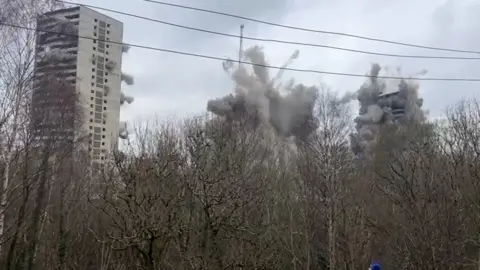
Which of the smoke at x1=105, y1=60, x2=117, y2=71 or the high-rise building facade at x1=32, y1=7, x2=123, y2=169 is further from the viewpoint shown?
the smoke at x1=105, y1=60, x2=117, y2=71

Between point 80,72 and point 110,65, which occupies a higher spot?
point 110,65

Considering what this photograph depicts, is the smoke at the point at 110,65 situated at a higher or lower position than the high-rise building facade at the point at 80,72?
higher

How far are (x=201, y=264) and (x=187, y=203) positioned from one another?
2.13 meters

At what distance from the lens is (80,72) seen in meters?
25.0

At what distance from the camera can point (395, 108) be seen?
1884 inches

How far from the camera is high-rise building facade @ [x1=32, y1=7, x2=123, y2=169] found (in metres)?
12.3

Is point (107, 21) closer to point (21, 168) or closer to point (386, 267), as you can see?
point (21, 168)

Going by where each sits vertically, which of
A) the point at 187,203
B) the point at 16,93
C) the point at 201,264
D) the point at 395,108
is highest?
the point at 395,108

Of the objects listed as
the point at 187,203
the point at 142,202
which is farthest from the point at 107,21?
the point at 142,202

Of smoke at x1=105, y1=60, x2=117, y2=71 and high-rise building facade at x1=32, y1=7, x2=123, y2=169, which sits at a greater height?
smoke at x1=105, y1=60, x2=117, y2=71

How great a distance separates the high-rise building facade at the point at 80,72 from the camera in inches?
485

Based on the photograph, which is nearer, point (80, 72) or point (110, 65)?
point (80, 72)

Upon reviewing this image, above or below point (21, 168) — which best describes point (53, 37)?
above

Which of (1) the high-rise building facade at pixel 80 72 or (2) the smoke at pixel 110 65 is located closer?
(1) the high-rise building facade at pixel 80 72
